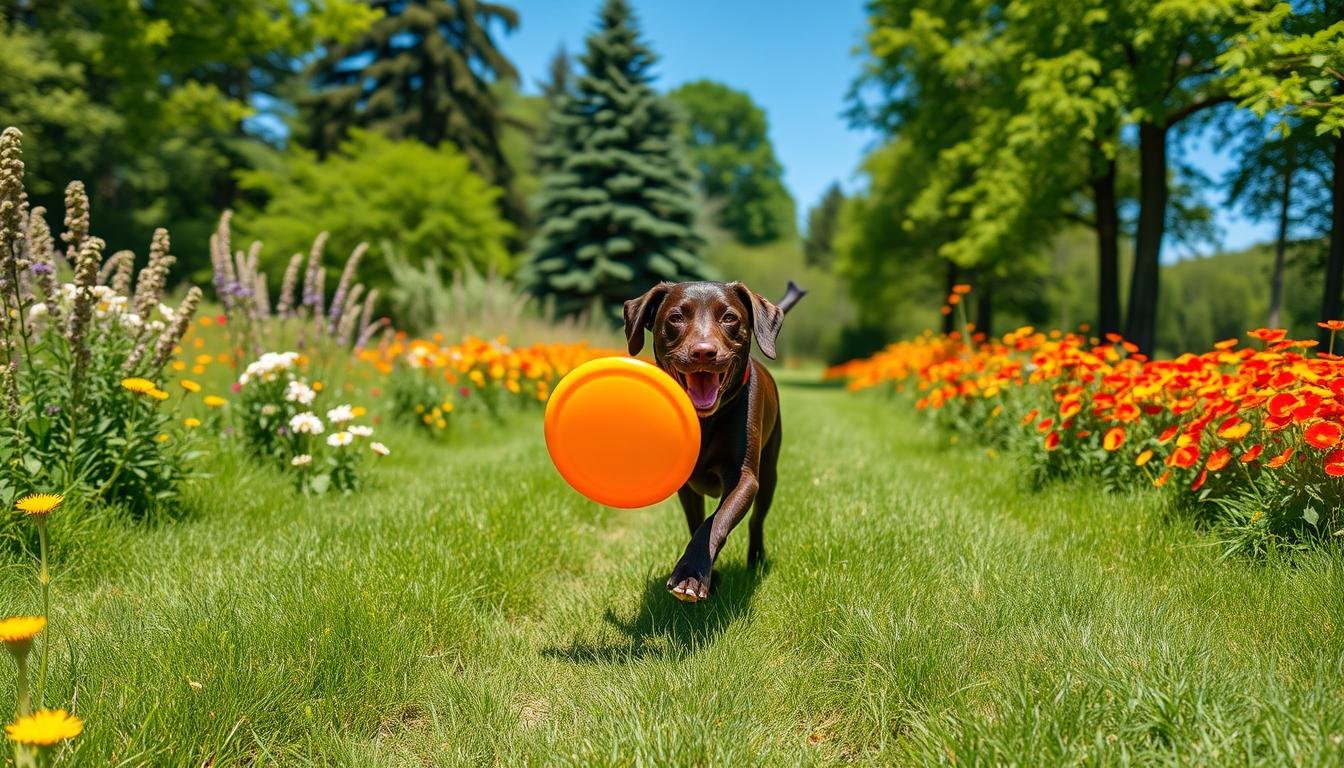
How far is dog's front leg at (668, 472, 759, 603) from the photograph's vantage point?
96.5 inches

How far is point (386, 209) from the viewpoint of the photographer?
65.1 ft

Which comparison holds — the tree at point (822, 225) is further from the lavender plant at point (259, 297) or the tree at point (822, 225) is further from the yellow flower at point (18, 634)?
the yellow flower at point (18, 634)

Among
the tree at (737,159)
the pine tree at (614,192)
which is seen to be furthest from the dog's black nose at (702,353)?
the tree at (737,159)

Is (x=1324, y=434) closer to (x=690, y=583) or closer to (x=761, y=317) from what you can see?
(x=761, y=317)

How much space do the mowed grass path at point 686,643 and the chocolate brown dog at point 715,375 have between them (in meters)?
0.44

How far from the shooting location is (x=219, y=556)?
3.39 metres

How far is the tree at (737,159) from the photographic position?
56.7 m

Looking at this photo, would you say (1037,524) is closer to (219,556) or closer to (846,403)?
(219,556)

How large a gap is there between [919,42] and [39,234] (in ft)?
47.4

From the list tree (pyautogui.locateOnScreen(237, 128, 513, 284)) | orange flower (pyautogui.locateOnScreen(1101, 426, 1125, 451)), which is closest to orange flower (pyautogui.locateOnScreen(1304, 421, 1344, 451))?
orange flower (pyautogui.locateOnScreen(1101, 426, 1125, 451))

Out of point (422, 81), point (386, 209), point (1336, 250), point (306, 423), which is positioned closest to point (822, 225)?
point (422, 81)

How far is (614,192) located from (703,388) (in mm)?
20887

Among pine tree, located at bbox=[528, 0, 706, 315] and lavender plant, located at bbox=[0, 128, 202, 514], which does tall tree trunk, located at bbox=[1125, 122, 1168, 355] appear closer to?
lavender plant, located at bbox=[0, 128, 202, 514]

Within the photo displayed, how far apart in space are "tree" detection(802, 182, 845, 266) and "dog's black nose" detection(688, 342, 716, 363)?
60930 millimetres
